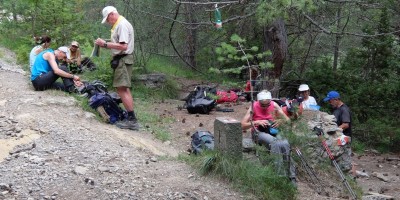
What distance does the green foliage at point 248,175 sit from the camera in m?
4.88

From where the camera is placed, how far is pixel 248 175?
4938 mm

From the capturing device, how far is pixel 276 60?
10992 mm

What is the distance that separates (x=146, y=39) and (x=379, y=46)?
649 centimetres

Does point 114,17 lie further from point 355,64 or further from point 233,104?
point 355,64

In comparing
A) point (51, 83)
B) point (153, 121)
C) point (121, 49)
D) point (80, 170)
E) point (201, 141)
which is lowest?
point (153, 121)

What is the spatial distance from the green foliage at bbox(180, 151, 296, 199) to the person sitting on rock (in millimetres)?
403

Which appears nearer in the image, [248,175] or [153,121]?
[248,175]

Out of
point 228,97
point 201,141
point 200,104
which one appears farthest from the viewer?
point 228,97

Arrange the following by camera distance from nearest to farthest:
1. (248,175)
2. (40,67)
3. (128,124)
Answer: (248,175)
(128,124)
(40,67)

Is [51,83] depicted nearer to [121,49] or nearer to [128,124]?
[128,124]

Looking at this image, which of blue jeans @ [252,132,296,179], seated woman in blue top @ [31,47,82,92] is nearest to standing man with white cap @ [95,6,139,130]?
seated woman in blue top @ [31,47,82,92]

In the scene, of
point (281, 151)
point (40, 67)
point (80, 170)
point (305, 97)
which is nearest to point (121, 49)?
point (40, 67)

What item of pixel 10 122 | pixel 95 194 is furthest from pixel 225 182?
pixel 10 122

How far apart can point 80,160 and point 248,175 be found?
1.76m
